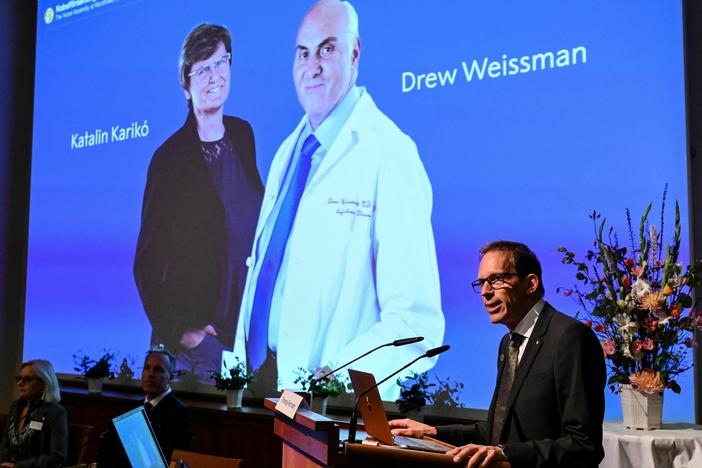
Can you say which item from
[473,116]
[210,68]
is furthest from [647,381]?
[210,68]

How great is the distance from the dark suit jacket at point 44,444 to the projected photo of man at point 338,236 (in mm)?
1240

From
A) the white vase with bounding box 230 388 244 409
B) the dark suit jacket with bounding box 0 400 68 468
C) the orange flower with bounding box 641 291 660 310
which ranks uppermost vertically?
the orange flower with bounding box 641 291 660 310

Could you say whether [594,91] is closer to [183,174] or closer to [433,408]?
[433,408]

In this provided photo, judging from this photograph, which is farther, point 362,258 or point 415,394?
point 362,258

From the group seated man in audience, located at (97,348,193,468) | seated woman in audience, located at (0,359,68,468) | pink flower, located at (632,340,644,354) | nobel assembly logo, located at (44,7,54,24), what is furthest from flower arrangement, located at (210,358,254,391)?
nobel assembly logo, located at (44,7,54,24)

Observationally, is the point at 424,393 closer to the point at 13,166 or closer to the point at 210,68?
the point at 210,68

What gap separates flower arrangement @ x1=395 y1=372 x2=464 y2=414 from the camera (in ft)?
14.0

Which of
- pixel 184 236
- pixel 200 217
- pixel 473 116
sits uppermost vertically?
pixel 473 116

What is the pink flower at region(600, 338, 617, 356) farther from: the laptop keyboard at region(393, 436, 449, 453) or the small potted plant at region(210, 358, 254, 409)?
the small potted plant at region(210, 358, 254, 409)

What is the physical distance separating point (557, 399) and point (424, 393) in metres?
2.13

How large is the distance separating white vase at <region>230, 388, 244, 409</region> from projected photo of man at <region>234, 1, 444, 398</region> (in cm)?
17

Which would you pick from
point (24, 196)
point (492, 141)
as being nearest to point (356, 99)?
point (492, 141)

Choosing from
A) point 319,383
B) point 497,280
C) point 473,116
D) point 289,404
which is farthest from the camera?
point 319,383

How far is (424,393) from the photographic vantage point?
14.1 feet
